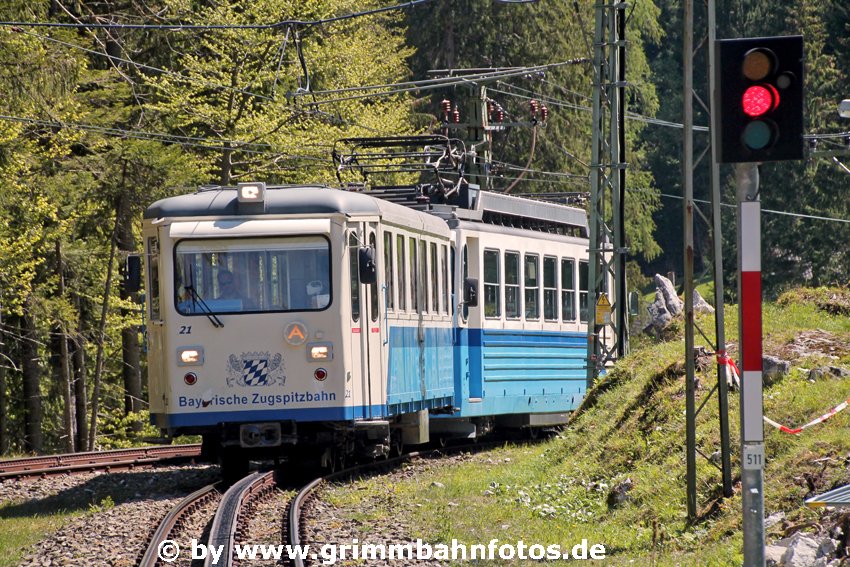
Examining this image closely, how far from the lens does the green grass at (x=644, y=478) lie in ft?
36.2

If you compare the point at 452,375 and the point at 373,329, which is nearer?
the point at 373,329

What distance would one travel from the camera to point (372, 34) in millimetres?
45188

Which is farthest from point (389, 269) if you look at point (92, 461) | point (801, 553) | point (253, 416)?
point (801, 553)

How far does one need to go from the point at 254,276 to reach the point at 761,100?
352 inches

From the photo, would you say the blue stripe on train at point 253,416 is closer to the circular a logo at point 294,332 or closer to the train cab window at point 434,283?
the circular a logo at point 294,332

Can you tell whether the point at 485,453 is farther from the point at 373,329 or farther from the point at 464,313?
the point at 373,329

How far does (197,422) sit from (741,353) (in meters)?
9.01

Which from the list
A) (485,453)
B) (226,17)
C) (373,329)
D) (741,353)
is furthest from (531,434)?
(741,353)

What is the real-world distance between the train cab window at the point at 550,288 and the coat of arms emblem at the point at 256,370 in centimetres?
811

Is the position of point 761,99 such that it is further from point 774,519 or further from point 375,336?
point 375,336

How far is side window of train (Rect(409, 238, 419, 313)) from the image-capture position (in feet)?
60.4

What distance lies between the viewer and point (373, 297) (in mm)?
16719

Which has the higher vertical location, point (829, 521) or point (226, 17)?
point (226, 17)

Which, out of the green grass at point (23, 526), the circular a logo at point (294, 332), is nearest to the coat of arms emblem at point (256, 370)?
the circular a logo at point (294, 332)
